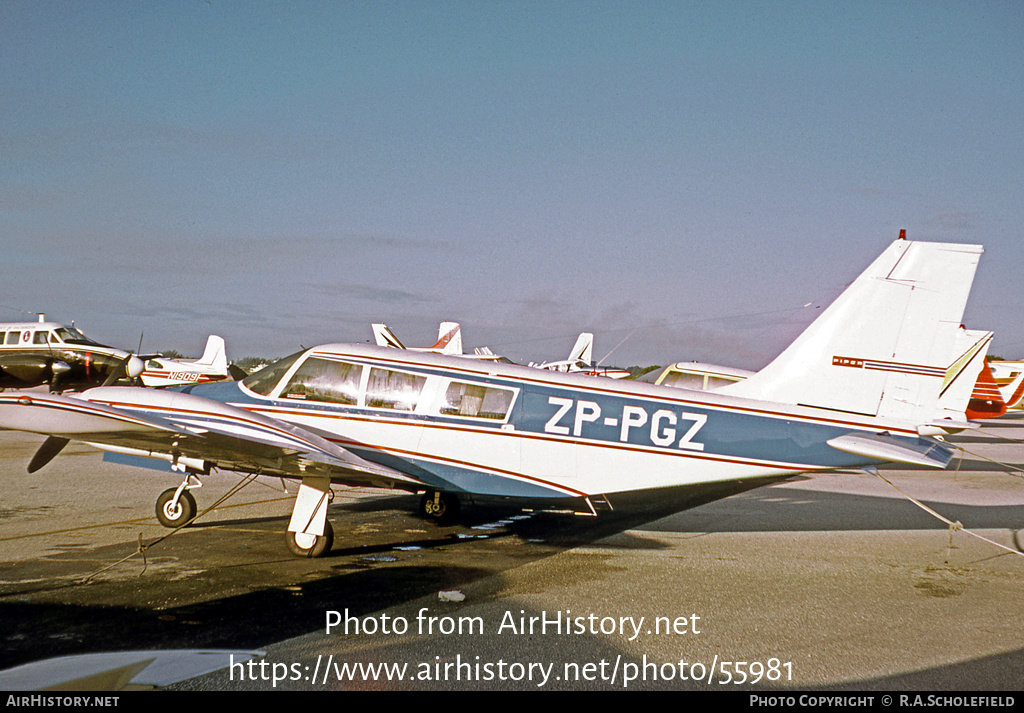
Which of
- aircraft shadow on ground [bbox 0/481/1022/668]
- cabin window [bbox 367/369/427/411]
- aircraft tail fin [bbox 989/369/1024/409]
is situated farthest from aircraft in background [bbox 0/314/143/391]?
aircraft tail fin [bbox 989/369/1024/409]

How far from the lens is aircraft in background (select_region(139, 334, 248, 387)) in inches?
1161

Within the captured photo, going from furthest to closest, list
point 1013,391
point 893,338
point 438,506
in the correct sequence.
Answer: point 1013,391, point 438,506, point 893,338

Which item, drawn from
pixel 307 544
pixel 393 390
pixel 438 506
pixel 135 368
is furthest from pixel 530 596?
pixel 135 368

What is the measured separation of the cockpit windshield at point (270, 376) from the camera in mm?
8953

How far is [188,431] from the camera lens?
6824 millimetres

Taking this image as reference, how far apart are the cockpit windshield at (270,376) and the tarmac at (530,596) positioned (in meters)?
1.87

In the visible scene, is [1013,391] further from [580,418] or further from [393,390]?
[393,390]

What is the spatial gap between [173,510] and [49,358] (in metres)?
21.7

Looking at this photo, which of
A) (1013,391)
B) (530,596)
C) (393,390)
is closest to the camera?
(530,596)

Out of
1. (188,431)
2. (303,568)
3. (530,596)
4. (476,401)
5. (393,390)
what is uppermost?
(476,401)

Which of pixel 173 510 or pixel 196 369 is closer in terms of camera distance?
pixel 173 510

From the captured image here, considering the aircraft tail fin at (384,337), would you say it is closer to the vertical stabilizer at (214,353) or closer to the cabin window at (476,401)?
the vertical stabilizer at (214,353)

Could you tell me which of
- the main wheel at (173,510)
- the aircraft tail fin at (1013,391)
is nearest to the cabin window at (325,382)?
the main wheel at (173,510)
